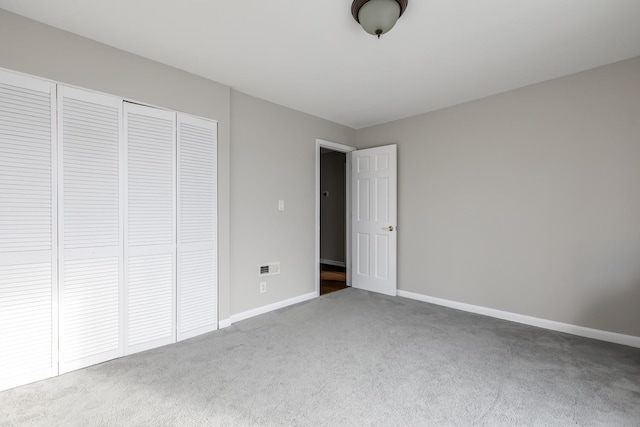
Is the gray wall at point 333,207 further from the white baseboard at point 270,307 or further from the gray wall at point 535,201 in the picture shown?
the white baseboard at point 270,307

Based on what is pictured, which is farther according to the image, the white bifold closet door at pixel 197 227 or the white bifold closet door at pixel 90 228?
the white bifold closet door at pixel 197 227

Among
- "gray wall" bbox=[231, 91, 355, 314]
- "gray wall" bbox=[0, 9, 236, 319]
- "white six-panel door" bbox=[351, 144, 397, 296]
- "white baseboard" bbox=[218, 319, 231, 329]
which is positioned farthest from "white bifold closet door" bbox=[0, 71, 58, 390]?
"white six-panel door" bbox=[351, 144, 397, 296]

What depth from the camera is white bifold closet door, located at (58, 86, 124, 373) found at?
2131 mm

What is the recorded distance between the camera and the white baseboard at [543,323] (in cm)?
258

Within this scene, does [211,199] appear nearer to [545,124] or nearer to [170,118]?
[170,118]

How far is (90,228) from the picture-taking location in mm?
2230

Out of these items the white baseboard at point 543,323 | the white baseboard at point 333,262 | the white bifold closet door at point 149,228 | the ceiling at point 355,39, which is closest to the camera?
the ceiling at point 355,39

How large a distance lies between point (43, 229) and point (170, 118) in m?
1.28

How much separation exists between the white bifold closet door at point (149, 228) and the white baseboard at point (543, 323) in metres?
3.04

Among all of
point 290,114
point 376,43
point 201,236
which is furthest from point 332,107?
point 201,236

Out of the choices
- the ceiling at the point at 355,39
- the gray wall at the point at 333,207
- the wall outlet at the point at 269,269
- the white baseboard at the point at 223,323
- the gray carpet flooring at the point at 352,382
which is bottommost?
the gray carpet flooring at the point at 352,382

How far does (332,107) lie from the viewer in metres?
3.68

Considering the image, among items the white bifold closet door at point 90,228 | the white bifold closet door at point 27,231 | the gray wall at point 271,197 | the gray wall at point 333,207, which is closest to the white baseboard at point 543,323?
the gray wall at point 271,197

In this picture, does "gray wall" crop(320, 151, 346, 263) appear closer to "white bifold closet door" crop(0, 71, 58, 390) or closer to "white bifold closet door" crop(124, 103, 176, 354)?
"white bifold closet door" crop(124, 103, 176, 354)
